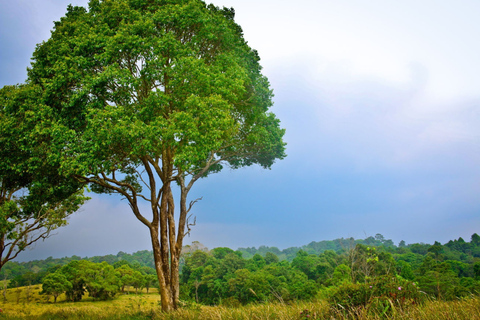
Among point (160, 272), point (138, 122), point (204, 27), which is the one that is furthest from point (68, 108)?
point (160, 272)

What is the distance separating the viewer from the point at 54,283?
33.6m

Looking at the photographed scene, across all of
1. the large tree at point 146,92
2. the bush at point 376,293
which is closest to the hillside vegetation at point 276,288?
the bush at point 376,293

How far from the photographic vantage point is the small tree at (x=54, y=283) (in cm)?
3350

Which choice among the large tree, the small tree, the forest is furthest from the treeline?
the large tree

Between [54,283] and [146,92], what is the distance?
3267 centimetres

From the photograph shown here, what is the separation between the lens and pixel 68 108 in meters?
10.5

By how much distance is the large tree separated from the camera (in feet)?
31.3

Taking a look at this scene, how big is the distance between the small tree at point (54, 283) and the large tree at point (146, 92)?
29.4 m

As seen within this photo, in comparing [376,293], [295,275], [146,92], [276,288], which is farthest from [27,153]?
[295,275]

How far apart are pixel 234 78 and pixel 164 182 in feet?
16.7

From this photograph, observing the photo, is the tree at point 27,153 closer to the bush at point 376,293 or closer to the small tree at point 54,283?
the bush at point 376,293

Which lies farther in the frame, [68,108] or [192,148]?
[68,108]

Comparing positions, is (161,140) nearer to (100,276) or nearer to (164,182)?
(164,182)

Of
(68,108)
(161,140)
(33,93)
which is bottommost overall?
(161,140)
